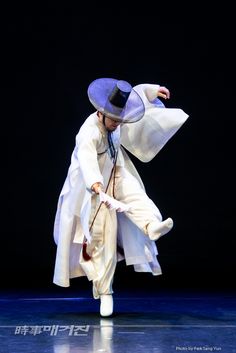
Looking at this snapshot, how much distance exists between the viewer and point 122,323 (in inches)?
157

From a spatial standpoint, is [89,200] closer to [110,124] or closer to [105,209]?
[105,209]

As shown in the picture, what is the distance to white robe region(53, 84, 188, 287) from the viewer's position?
4102 mm

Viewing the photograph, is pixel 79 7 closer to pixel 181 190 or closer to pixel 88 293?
pixel 181 190

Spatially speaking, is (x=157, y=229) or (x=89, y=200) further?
(x=89, y=200)

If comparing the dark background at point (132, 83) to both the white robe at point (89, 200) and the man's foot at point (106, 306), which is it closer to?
the white robe at point (89, 200)

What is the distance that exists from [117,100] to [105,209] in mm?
508

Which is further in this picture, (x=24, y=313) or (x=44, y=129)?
(x=44, y=129)

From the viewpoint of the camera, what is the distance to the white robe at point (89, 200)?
13.5ft

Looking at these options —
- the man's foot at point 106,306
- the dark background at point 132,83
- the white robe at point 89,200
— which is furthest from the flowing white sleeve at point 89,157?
the dark background at point 132,83

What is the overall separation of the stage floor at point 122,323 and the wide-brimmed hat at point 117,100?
938 mm

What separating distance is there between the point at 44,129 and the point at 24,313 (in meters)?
1.44

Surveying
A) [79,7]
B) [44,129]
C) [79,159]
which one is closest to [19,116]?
[44,129]

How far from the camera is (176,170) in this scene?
5.44m

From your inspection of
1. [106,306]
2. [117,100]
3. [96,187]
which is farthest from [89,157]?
[106,306]
